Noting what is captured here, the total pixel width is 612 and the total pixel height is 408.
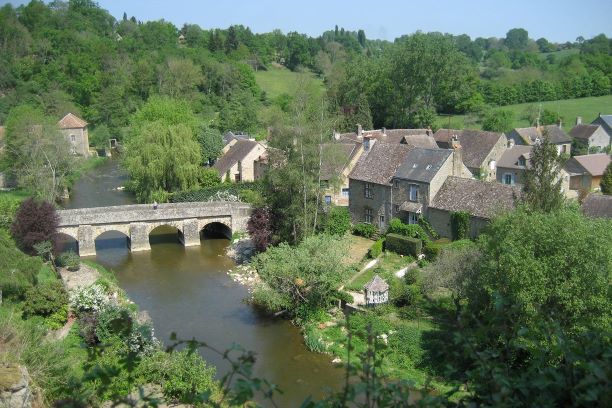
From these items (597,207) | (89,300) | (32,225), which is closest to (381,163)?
(597,207)

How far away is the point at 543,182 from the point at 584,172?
2236 centimetres

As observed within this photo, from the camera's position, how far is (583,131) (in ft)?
188

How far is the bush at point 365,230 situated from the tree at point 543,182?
11.1 meters

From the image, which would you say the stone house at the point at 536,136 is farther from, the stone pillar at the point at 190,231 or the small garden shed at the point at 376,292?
the small garden shed at the point at 376,292

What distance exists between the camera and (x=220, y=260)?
34.8 meters

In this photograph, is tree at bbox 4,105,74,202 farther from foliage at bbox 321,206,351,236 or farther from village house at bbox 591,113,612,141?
village house at bbox 591,113,612,141

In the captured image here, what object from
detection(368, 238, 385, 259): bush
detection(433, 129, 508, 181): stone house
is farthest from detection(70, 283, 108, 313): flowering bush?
detection(433, 129, 508, 181): stone house

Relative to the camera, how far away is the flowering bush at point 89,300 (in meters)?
24.0

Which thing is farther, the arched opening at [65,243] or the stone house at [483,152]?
the stone house at [483,152]

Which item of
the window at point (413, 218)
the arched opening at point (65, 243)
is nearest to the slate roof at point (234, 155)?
the arched opening at point (65, 243)

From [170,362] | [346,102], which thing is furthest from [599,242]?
[346,102]

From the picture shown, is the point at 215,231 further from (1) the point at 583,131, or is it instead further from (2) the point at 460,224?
(1) the point at 583,131

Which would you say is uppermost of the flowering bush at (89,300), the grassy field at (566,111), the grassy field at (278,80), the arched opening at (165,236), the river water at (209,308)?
the grassy field at (278,80)

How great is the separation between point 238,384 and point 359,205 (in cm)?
3199
